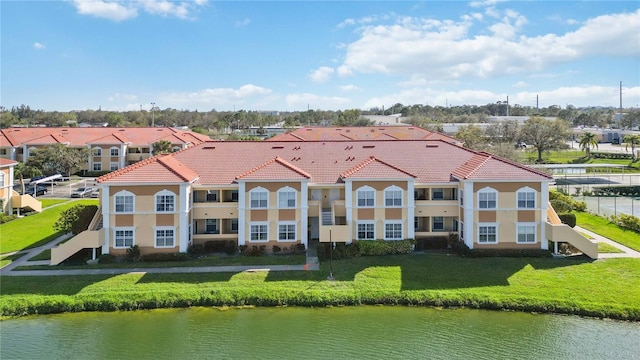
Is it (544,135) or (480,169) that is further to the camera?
(544,135)

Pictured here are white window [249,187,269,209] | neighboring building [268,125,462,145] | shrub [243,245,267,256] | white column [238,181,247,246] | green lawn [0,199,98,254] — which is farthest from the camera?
neighboring building [268,125,462,145]

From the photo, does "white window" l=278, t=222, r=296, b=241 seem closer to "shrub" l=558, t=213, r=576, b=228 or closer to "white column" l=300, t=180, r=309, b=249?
"white column" l=300, t=180, r=309, b=249

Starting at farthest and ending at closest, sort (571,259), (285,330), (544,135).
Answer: (544,135) < (571,259) < (285,330)

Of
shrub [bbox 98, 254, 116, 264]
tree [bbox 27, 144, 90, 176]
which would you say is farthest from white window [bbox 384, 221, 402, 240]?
tree [bbox 27, 144, 90, 176]

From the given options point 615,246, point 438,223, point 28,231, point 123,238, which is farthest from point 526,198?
point 28,231

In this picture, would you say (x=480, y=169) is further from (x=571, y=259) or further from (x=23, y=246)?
(x=23, y=246)

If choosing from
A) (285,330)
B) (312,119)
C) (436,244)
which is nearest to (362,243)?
(436,244)

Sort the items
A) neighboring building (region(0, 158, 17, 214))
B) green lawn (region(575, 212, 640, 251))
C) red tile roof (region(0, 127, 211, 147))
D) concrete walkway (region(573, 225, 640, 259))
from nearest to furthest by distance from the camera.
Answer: concrete walkway (region(573, 225, 640, 259)), green lawn (region(575, 212, 640, 251)), neighboring building (region(0, 158, 17, 214)), red tile roof (region(0, 127, 211, 147))

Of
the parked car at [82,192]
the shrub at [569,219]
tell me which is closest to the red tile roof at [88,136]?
the parked car at [82,192]
